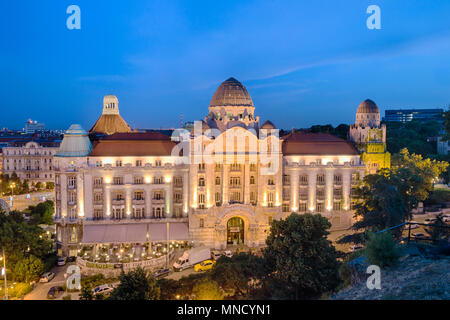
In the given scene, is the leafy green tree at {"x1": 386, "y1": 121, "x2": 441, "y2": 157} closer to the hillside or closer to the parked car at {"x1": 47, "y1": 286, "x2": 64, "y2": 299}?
the hillside

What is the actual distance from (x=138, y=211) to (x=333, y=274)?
35.8m

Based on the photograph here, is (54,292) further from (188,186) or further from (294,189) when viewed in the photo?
(294,189)

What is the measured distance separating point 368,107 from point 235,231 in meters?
38.0

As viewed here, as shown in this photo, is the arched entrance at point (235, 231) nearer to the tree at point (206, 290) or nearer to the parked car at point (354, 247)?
the parked car at point (354, 247)

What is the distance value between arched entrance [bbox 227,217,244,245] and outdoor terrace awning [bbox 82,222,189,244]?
23.1 ft

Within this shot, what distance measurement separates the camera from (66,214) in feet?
194

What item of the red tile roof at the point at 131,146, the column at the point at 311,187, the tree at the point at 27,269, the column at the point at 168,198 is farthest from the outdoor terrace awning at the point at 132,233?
the column at the point at 311,187

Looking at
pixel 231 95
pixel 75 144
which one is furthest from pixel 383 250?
pixel 75 144

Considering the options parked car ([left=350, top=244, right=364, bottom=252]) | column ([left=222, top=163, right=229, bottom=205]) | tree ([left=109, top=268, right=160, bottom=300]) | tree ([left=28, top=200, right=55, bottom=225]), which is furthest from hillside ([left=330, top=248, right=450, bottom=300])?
tree ([left=28, top=200, right=55, bottom=225])

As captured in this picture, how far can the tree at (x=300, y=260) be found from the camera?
3553 centimetres

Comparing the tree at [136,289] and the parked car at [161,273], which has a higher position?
the tree at [136,289]

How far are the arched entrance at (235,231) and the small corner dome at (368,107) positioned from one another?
3524cm
